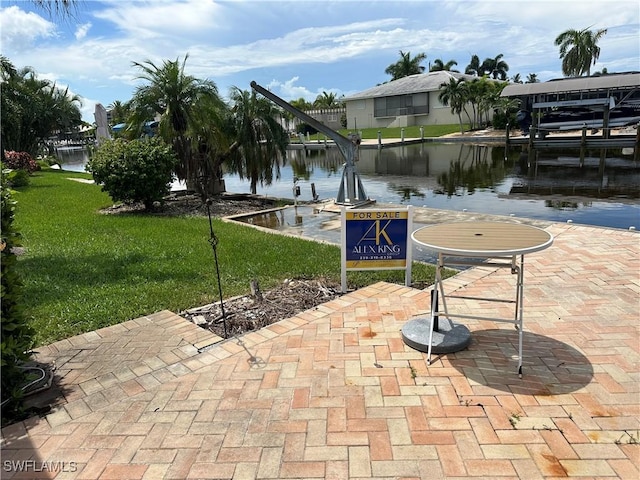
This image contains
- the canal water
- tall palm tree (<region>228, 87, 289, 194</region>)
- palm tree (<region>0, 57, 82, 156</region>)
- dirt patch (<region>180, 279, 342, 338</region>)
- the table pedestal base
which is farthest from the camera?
palm tree (<region>0, 57, 82, 156</region>)

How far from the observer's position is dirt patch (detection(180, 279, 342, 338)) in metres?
4.19

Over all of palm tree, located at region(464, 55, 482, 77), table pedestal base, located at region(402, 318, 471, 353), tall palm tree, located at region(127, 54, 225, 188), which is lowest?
table pedestal base, located at region(402, 318, 471, 353)

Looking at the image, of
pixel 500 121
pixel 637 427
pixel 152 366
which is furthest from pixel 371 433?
pixel 500 121

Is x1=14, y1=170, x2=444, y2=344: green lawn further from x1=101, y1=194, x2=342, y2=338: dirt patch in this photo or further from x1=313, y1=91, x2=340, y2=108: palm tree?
x1=313, y1=91, x2=340, y2=108: palm tree

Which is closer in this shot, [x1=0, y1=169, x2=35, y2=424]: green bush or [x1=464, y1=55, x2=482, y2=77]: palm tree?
[x1=0, y1=169, x2=35, y2=424]: green bush

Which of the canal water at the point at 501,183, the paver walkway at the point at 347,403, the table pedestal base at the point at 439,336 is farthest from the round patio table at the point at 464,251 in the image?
the canal water at the point at 501,183

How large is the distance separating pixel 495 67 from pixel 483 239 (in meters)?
75.8

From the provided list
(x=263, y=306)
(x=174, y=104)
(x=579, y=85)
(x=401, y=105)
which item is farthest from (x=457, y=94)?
(x=263, y=306)

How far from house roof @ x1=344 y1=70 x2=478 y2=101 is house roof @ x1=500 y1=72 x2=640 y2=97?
52.4 feet

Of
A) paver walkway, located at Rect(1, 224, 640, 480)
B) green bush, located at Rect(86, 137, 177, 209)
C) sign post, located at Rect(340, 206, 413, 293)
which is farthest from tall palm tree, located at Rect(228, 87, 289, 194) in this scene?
paver walkway, located at Rect(1, 224, 640, 480)

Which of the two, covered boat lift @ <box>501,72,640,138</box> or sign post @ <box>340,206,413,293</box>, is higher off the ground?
covered boat lift @ <box>501,72,640,138</box>

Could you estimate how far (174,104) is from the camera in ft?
39.4

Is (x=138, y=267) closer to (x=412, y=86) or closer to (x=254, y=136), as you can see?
(x=254, y=136)

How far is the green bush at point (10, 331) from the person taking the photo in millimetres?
2721
